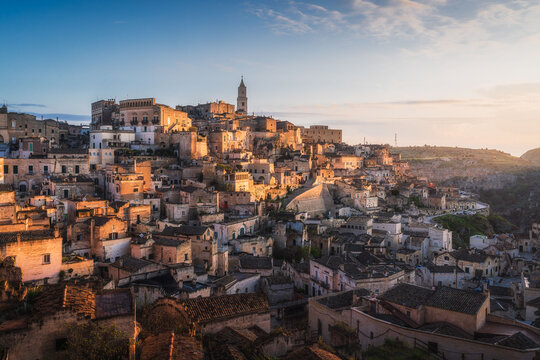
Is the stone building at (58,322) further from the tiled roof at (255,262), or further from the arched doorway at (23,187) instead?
the arched doorway at (23,187)

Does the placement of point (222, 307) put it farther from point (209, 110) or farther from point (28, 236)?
point (209, 110)

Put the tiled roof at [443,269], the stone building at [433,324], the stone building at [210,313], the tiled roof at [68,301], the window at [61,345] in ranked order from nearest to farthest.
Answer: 1. the window at [61,345]
2. the tiled roof at [68,301]
3. the stone building at [210,313]
4. the stone building at [433,324]
5. the tiled roof at [443,269]

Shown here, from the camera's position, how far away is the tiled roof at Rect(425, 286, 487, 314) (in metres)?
13.6

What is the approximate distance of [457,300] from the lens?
1422 cm

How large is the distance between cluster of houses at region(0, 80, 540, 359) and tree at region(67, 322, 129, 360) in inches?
8.6

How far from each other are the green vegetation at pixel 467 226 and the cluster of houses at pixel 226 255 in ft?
7.97

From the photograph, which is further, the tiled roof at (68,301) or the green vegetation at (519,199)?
the green vegetation at (519,199)

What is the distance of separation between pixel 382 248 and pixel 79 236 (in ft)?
59.8

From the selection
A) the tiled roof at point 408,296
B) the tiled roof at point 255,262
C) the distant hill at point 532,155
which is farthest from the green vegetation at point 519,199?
the distant hill at point 532,155

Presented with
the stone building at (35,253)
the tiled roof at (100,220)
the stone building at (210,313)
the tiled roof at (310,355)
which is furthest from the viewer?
the tiled roof at (100,220)

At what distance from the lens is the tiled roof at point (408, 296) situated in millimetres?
14805

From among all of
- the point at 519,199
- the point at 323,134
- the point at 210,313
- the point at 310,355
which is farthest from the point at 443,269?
the point at 519,199

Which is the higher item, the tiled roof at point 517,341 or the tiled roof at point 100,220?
the tiled roof at point 100,220

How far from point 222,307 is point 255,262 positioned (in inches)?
339
